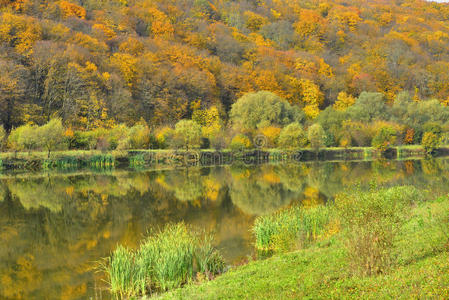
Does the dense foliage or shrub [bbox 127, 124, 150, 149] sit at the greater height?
the dense foliage

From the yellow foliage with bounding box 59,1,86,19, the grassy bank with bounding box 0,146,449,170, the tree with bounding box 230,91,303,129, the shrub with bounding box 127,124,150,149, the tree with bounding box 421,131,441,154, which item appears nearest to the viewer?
the grassy bank with bounding box 0,146,449,170

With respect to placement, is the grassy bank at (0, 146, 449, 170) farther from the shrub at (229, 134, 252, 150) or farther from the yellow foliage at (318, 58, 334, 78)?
the yellow foliage at (318, 58, 334, 78)

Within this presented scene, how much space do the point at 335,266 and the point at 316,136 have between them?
55.4 m

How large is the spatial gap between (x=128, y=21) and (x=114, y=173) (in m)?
69.8

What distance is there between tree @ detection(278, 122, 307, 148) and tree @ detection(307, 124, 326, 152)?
1326 mm

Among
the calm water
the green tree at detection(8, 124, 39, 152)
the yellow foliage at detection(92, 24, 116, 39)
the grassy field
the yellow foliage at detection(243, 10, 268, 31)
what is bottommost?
the calm water

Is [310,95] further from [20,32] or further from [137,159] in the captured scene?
[20,32]

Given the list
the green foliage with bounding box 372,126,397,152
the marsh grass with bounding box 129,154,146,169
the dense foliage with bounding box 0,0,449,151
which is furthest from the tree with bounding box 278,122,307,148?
the marsh grass with bounding box 129,154,146,169

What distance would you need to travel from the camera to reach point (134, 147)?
55344mm

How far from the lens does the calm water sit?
42.5 ft

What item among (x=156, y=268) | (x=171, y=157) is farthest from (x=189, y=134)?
(x=156, y=268)

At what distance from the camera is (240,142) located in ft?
193

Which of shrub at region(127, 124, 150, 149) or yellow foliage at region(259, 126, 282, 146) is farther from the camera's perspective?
yellow foliage at region(259, 126, 282, 146)

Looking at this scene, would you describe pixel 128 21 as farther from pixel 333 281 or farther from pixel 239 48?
pixel 333 281
